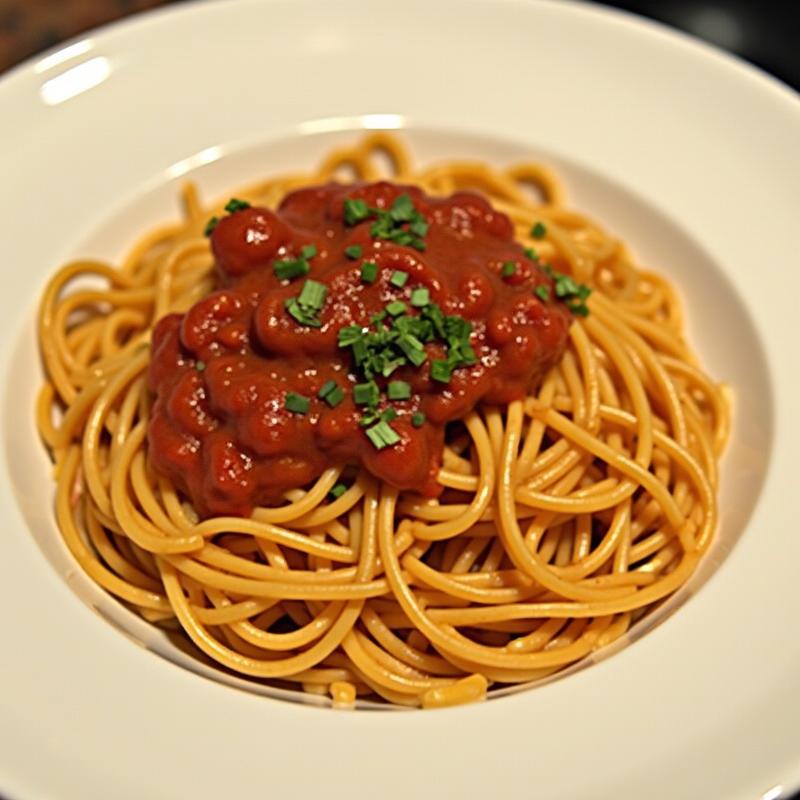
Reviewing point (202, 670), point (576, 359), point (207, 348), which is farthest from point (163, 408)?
point (576, 359)

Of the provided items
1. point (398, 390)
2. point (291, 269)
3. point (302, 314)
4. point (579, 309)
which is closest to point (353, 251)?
point (291, 269)

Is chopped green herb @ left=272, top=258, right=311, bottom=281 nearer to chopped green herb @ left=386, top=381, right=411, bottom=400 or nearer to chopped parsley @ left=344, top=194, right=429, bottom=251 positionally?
chopped parsley @ left=344, top=194, right=429, bottom=251

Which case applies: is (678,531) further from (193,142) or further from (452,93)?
(193,142)

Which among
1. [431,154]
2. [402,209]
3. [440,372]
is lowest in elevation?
[440,372]

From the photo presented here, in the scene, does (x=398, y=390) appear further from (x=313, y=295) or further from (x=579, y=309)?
(x=579, y=309)

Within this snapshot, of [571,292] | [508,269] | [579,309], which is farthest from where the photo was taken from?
[579,309]

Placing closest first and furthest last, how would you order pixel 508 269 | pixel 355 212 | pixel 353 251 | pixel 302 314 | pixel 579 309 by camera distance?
1. pixel 302 314
2. pixel 353 251
3. pixel 508 269
4. pixel 355 212
5. pixel 579 309

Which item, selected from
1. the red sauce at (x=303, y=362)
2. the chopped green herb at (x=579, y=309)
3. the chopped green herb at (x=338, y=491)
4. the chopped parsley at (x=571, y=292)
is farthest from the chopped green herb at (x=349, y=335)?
the chopped green herb at (x=579, y=309)

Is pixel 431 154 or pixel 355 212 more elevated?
pixel 431 154
